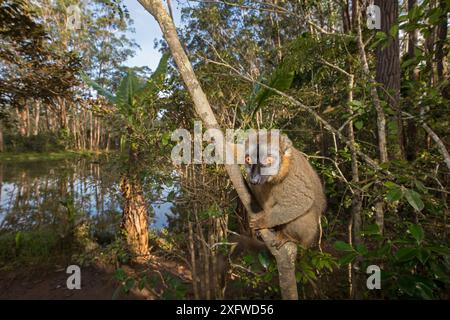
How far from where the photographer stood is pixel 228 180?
307 centimetres

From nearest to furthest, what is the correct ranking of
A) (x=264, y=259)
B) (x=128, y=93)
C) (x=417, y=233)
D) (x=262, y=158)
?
(x=417, y=233)
(x=264, y=259)
(x=262, y=158)
(x=128, y=93)

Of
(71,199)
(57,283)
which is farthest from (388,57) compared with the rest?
(71,199)

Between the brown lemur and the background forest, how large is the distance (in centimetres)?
26

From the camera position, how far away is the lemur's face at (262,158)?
88.4 inches

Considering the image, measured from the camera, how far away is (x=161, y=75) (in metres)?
3.31

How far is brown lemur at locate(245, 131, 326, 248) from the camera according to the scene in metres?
2.26

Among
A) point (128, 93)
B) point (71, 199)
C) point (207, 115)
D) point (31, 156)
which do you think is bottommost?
point (71, 199)

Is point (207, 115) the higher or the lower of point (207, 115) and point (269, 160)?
the higher

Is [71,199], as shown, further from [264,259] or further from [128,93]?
[264,259]

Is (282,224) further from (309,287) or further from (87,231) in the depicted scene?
(87,231)

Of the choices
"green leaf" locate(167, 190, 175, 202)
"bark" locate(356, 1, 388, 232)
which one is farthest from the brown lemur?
"green leaf" locate(167, 190, 175, 202)

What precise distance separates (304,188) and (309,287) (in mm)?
1643

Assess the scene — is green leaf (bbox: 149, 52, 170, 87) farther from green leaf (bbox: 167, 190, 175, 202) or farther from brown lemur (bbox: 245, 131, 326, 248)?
brown lemur (bbox: 245, 131, 326, 248)

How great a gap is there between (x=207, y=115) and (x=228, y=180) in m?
1.45
